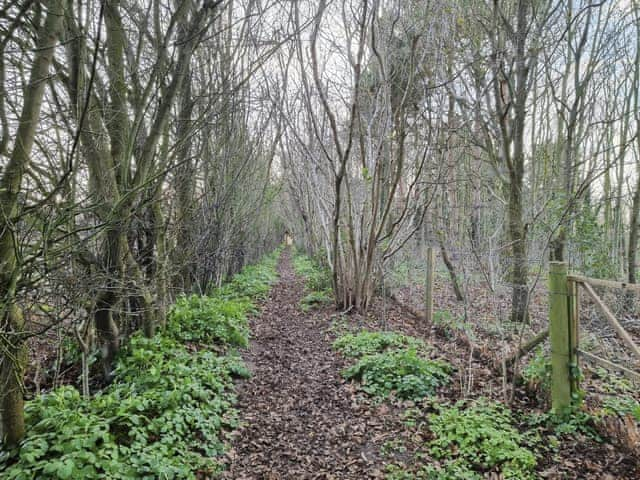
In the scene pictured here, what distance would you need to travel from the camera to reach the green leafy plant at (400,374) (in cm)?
434

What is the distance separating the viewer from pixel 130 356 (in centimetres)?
461

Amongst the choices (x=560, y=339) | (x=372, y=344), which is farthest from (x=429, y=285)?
(x=560, y=339)

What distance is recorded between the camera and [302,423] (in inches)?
A: 160

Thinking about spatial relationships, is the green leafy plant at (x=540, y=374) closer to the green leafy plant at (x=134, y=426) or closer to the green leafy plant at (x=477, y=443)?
the green leafy plant at (x=477, y=443)

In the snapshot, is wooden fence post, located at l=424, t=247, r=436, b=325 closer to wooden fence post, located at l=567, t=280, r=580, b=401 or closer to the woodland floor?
the woodland floor

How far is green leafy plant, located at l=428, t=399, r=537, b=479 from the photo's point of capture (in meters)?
2.90

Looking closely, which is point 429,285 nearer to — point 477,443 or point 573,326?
point 573,326

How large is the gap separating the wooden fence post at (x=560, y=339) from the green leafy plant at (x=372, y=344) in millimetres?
2133

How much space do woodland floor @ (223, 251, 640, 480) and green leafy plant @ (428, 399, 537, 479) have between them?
7.7 inches

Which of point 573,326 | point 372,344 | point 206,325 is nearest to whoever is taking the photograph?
point 573,326

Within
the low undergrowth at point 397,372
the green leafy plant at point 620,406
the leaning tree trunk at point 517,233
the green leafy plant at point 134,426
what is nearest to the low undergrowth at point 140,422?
the green leafy plant at point 134,426

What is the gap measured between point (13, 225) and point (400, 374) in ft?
13.3

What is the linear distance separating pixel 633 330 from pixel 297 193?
1121cm

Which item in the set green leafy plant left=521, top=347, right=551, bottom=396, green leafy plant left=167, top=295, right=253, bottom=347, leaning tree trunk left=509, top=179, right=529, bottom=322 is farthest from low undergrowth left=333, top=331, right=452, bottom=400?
leaning tree trunk left=509, top=179, right=529, bottom=322
